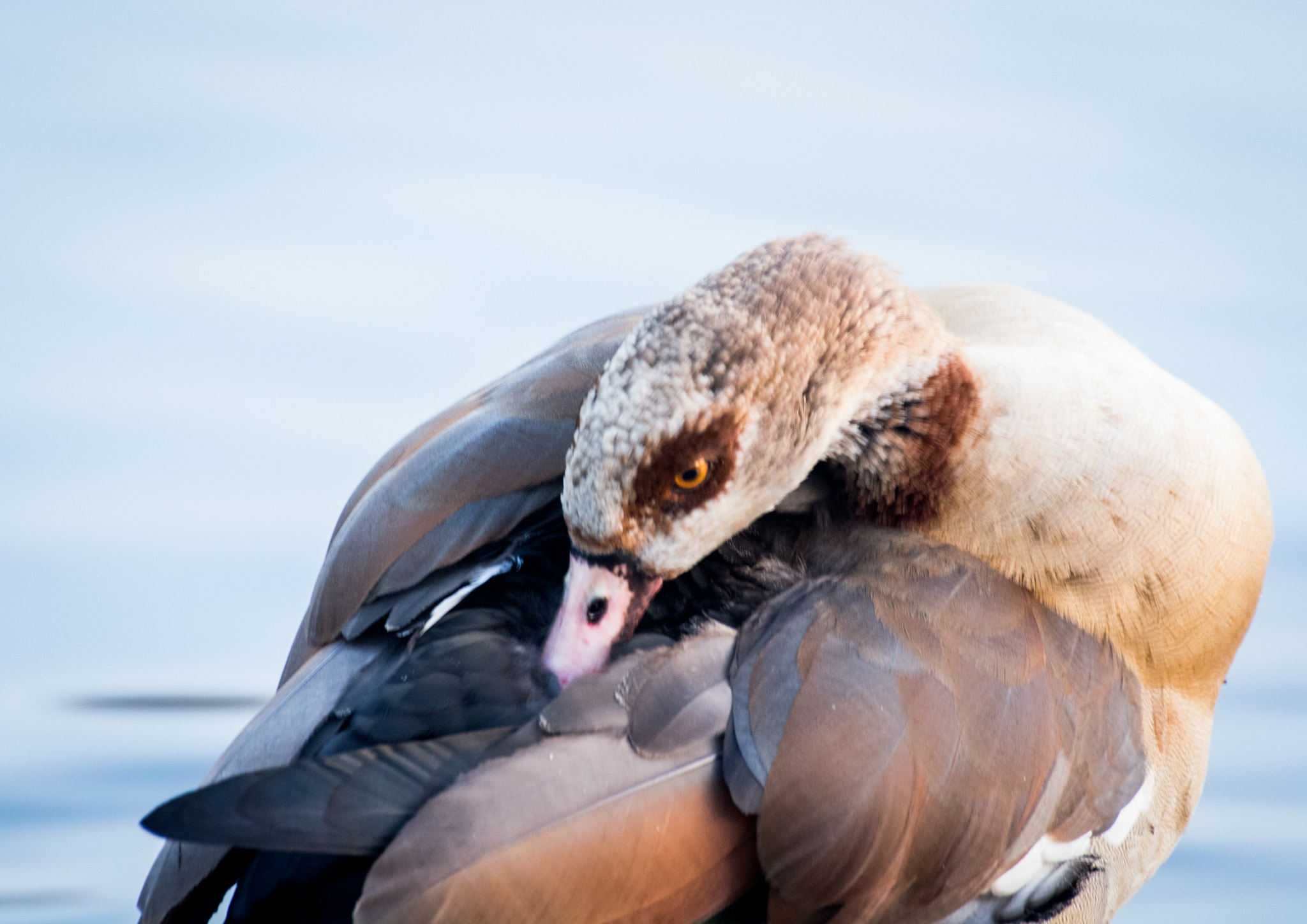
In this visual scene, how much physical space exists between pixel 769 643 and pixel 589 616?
22cm

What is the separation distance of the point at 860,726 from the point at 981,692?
0.17m

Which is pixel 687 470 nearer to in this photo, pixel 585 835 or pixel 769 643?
pixel 769 643

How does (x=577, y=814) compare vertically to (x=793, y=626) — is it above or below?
below

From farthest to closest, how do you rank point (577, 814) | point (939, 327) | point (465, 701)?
point (939, 327)
point (465, 701)
point (577, 814)

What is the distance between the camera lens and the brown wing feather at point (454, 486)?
1.94 meters

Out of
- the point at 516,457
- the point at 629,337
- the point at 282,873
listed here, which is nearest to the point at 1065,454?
the point at 629,337

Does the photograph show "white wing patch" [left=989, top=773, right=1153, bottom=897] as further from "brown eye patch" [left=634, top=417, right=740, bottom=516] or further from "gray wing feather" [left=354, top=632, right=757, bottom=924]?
"brown eye patch" [left=634, top=417, right=740, bottom=516]

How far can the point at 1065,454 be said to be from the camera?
184 centimetres

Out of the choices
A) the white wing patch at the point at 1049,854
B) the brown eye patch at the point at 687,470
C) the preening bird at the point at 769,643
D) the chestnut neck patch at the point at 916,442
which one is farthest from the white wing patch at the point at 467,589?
the white wing patch at the point at 1049,854

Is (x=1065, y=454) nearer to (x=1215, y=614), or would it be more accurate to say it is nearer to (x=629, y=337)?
(x=1215, y=614)

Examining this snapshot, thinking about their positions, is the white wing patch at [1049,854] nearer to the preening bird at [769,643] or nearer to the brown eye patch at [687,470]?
the preening bird at [769,643]

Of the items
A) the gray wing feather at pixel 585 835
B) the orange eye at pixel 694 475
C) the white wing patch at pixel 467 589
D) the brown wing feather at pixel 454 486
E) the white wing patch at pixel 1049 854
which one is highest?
the orange eye at pixel 694 475

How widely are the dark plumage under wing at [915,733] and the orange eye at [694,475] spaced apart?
0.59 feet

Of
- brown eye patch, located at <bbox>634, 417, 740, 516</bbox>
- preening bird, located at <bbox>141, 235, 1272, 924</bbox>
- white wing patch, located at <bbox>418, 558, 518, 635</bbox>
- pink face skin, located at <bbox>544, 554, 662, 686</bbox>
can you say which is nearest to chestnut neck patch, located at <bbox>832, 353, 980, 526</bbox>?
preening bird, located at <bbox>141, 235, 1272, 924</bbox>
